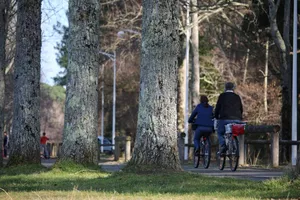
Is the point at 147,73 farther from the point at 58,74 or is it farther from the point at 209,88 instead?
the point at 58,74

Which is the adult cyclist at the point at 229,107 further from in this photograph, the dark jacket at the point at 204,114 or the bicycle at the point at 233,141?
the dark jacket at the point at 204,114

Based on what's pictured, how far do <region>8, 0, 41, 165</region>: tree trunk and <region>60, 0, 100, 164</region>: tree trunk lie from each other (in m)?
2.80

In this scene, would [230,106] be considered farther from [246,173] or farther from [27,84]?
[27,84]

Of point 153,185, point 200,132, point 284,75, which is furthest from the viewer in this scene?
point 284,75

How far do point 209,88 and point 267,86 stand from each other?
12.3 feet

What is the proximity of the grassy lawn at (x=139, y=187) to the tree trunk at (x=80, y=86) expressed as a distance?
129 centimetres

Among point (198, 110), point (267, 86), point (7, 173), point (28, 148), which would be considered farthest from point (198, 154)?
point (267, 86)

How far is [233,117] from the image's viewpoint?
2041 cm

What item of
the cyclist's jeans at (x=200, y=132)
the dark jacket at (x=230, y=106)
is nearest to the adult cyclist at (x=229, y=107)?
the dark jacket at (x=230, y=106)

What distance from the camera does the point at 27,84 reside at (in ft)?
69.9

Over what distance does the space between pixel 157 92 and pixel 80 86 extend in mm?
3573

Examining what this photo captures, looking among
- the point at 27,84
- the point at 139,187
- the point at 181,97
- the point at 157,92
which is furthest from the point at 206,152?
the point at 181,97

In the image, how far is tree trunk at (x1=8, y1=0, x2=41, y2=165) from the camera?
21.2 m

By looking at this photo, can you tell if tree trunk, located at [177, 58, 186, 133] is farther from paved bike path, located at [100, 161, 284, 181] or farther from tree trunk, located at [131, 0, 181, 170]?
tree trunk, located at [131, 0, 181, 170]
